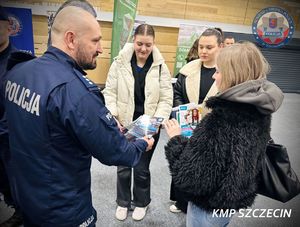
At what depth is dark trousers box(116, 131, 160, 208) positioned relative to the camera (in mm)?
2150

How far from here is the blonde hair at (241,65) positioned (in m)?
1.15

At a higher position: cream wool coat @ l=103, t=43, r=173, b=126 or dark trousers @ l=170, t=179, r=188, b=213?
cream wool coat @ l=103, t=43, r=173, b=126

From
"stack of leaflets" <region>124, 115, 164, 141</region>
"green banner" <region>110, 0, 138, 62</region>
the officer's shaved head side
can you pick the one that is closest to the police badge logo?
"green banner" <region>110, 0, 138, 62</region>

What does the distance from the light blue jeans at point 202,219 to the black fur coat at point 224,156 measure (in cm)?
7

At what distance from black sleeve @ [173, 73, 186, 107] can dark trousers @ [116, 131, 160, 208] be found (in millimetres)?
318

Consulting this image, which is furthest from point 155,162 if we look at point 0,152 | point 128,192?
point 0,152

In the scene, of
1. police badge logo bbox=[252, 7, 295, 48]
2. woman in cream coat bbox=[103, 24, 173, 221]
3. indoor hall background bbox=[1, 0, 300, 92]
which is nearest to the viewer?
woman in cream coat bbox=[103, 24, 173, 221]

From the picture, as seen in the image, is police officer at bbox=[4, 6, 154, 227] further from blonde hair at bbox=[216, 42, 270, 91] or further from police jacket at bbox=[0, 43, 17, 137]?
blonde hair at bbox=[216, 42, 270, 91]

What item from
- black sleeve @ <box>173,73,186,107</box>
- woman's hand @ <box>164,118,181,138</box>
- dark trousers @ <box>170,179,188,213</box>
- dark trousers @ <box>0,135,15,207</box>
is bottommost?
dark trousers @ <box>170,179,188,213</box>

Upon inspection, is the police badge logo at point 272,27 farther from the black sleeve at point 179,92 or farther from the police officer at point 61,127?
the police officer at point 61,127

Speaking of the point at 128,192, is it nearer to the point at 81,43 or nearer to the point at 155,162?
the point at 155,162

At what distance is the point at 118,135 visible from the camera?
1.17 m

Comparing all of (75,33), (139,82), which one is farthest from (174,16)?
(75,33)

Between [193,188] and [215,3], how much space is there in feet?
14.9
